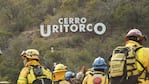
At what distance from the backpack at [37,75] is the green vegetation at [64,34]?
25.5 m

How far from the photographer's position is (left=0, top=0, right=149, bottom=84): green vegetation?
41.0 metres

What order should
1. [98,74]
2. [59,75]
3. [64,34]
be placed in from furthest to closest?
[64,34] → [59,75] → [98,74]

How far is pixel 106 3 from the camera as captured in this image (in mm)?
52438

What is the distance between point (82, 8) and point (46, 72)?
49.6 meters

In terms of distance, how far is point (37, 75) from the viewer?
8.08 meters

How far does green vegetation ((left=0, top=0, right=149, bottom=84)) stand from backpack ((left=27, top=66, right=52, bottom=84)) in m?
25.5

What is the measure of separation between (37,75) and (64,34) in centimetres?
4547

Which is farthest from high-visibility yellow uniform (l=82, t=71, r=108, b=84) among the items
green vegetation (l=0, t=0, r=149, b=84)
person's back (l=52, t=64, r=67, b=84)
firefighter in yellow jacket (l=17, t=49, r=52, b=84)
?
green vegetation (l=0, t=0, r=149, b=84)

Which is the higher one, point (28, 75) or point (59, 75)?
point (28, 75)

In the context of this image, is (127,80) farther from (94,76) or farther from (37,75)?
(37,75)

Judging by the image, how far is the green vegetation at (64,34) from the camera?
4105cm

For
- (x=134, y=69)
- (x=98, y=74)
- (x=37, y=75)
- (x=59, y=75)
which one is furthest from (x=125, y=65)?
(x=59, y=75)

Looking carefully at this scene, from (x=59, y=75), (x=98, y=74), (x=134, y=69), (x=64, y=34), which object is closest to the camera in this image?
(x=134, y=69)

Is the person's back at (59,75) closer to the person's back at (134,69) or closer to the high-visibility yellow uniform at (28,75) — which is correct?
the high-visibility yellow uniform at (28,75)
